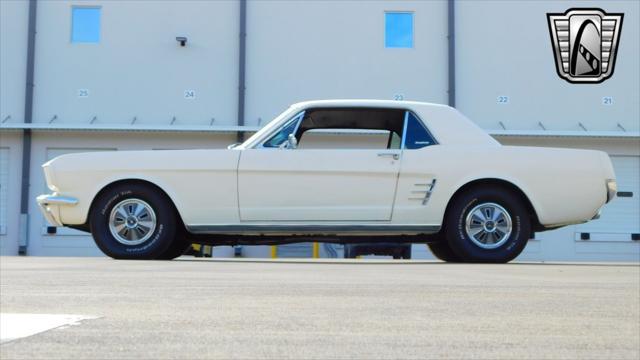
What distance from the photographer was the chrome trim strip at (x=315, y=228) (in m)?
6.05

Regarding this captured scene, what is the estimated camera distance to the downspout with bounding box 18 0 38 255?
16.9m

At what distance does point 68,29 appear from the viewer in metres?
17.8

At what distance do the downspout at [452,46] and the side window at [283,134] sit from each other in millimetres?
11341

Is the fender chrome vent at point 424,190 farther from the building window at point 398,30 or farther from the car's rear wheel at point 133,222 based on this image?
the building window at point 398,30

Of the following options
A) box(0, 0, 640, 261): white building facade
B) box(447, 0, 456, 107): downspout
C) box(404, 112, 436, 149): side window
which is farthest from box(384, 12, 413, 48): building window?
box(404, 112, 436, 149): side window

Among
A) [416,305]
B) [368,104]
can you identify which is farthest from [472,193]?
[416,305]

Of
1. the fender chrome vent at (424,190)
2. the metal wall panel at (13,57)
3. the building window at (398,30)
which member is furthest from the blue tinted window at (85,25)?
the fender chrome vent at (424,190)

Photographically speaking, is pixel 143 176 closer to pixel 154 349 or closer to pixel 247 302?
pixel 247 302

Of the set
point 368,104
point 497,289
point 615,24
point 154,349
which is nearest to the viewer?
point 154,349

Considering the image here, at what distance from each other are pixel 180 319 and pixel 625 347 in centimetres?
102

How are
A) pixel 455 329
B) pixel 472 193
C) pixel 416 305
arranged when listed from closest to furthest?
pixel 455 329
pixel 416 305
pixel 472 193

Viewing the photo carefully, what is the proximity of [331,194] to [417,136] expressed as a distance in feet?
2.78

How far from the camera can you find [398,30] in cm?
1783

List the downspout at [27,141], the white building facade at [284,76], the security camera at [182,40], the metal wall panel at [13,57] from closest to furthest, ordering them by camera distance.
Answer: the downspout at [27,141] < the security camera at [182,40] < the white building facade at [284,76] < the metal wall panel at [13,57]
